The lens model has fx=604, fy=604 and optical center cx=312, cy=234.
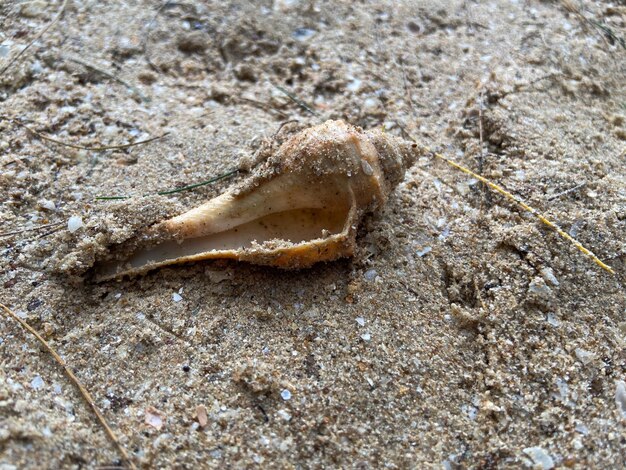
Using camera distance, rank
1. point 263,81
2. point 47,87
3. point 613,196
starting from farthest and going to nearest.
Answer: point 263,81, point 47,87, point 613,196

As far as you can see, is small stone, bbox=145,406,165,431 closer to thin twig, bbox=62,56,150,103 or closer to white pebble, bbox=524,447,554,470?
white pebble, bbox=524,447,554,470

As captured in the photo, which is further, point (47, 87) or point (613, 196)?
point (47, 87)

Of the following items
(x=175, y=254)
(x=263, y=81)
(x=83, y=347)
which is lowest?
(x=83, y=347)

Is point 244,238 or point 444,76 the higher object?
point 444,76

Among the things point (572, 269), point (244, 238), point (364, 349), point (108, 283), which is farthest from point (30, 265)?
point (572, 269)

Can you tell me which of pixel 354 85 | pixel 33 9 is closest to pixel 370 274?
pixel 354 85

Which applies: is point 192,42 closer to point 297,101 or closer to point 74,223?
point 297,101

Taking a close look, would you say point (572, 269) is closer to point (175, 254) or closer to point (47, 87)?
point (175, 254)

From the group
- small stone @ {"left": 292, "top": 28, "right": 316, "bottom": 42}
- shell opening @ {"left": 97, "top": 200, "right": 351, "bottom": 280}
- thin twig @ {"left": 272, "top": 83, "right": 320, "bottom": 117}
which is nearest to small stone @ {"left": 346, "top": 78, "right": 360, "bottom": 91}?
thin twig @ {"left": 272, "top": 83, "right": 320, "bottom": 117}
